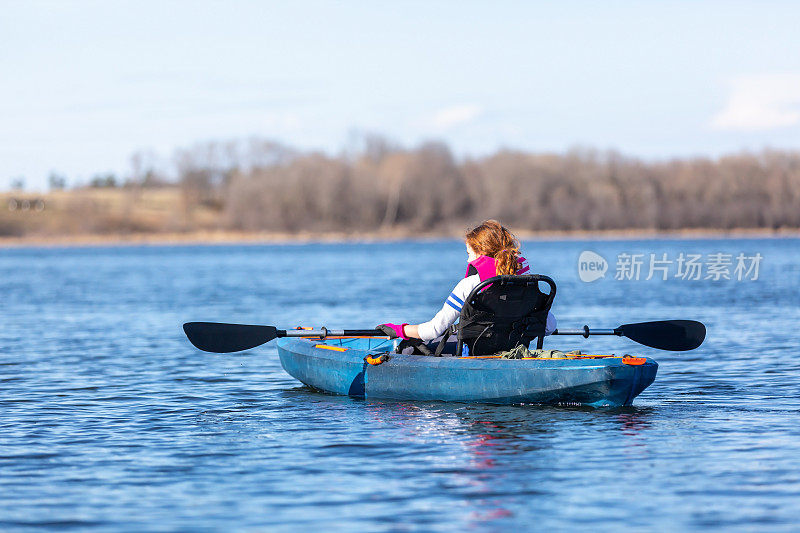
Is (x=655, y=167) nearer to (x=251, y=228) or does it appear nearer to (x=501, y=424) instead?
(x=251, y=228)

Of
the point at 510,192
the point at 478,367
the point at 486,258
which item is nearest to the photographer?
Answer: the point at 486,258

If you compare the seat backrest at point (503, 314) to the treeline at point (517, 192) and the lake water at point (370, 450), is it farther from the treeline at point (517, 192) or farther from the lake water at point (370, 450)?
the treeline at point (517, 192)

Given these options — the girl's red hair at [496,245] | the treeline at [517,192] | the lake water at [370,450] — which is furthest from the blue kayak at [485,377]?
the treeline at [517,192]

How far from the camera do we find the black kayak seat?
32.6 ft

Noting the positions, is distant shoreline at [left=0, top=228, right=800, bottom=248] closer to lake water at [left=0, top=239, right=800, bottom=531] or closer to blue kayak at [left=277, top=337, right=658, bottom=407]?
lake water at [left=0, top=239, right=800, bottom=531]

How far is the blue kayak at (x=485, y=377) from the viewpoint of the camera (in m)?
10.1

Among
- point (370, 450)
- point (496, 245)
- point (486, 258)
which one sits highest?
point (496, 245)

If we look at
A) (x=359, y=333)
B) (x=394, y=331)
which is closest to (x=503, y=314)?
(x=394, y=331)

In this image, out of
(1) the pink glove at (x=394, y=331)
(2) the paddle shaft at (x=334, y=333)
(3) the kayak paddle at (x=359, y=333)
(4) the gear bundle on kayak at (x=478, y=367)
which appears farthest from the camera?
(3) the kayak paddle at (x=359, y=333)

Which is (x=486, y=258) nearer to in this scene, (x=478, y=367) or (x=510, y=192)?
(x=478, y=367)

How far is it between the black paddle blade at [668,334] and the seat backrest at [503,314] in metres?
1.62

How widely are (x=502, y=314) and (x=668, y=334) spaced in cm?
257

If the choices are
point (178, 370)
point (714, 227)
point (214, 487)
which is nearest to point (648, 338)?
point (214, 487)

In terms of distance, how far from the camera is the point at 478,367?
10.4 metres
